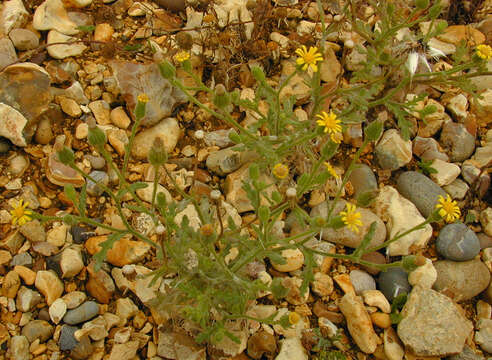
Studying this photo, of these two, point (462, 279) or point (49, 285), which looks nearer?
point (49, 285)

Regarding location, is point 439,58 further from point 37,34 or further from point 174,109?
point 37,34

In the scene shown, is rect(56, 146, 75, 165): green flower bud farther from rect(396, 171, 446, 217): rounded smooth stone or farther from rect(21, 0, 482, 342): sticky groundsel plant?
rect(396, 171, 446, 217): rounded smooth stone

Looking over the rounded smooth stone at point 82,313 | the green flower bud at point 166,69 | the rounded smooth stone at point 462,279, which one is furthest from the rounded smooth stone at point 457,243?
the rounded smooth stone at point 82,313

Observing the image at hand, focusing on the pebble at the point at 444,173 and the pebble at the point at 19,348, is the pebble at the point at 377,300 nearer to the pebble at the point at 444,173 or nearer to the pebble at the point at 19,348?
the pebble at the point at 444,173

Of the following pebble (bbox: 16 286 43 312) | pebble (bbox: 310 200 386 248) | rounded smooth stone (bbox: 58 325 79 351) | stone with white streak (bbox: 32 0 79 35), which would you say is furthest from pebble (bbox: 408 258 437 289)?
stone with white streak (bbox: 32 0 79 35)

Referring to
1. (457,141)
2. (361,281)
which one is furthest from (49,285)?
(457,141)

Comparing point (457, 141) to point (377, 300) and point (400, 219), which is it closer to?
point (400, 219)
